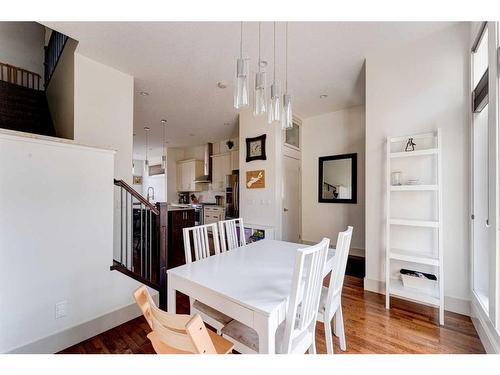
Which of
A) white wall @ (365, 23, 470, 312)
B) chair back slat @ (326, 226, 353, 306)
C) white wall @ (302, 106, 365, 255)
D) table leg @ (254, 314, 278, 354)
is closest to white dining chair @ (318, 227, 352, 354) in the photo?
chair back slat @ (326, 226, 353, 306)

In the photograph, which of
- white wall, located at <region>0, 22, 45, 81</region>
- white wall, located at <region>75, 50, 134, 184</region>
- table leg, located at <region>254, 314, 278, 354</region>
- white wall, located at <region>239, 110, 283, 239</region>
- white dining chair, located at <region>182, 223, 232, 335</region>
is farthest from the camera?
white wall, located at <region>239, 110, 283, 239</region>

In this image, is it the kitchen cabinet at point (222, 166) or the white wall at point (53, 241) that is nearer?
the white wall at point (53, 241)

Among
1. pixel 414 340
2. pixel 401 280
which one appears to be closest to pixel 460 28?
pixel 401 280

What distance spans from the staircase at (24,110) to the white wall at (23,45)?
2.93 feet

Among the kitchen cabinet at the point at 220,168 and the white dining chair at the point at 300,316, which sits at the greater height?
the kitchen cabinet at the point at 220,168

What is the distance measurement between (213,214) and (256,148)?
10.4 ft

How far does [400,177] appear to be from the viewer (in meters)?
2.54

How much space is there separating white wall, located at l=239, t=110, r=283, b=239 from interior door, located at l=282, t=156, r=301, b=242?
0.35 m

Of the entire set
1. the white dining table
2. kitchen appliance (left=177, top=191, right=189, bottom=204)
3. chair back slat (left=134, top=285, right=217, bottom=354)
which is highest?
kitchen appliance (left=177, top=191, right=189, bottom=204)

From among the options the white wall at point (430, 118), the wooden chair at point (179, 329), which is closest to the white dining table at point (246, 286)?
the wooden chair at point (179, 329)

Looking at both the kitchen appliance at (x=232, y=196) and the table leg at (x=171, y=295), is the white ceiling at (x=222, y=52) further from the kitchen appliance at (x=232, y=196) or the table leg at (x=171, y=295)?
the table leg at (x=171, y=295)

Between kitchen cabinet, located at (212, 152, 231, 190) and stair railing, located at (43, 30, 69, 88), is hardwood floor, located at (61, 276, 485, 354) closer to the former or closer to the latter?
stair railing, located at (43, 30, 69, 88)

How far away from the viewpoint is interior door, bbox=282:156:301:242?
437 centimetres

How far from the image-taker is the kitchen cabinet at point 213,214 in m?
6.51
